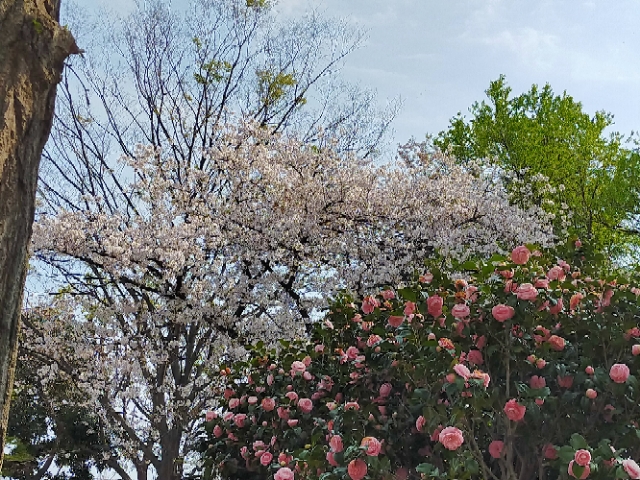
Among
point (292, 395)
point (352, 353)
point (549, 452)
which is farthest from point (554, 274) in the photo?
point (292, 395)

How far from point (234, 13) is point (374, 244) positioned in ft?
19.1

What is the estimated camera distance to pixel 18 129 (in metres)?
1.82

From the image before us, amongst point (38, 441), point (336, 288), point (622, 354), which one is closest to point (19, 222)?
point (622, 354)

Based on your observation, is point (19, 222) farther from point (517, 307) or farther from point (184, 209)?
point (184, 209)

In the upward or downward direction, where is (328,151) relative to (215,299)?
upward

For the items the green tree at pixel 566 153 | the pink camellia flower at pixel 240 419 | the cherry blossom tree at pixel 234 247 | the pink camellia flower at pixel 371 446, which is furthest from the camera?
the green tree at pixel 566 153

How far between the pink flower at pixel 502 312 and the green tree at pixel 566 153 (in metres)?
10.7

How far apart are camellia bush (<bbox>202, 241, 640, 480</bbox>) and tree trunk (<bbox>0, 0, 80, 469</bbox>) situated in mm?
1746

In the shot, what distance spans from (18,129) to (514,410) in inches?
97.5

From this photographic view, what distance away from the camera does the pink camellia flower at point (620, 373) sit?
2.93 m

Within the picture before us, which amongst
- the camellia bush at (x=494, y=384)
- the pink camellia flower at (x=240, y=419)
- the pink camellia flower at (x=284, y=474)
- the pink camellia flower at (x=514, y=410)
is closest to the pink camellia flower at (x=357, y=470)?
the camellia bush at (x=494, y=384)

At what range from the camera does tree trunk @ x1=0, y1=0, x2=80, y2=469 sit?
69.8 inches

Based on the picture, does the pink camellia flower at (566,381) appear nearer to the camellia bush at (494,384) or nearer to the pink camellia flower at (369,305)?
the camellia bush at (494,384)

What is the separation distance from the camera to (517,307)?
10.5ft
